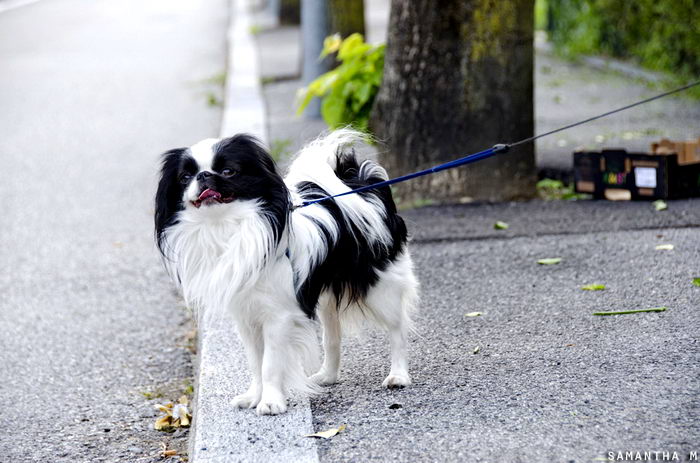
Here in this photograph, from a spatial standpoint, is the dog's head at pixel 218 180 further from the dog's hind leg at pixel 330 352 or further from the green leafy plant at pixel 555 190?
the green leafy plant at pixel 555 190

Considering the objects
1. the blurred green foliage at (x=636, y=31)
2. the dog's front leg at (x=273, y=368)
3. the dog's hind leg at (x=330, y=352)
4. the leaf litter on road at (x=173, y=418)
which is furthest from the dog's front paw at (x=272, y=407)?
the blurred green foliage at (x=636, y=31)

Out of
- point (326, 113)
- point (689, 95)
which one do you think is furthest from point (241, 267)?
point (689, 95)

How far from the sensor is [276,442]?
3645 millimetres

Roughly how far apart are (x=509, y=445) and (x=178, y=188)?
59.0 inches

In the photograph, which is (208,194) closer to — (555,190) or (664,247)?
(664,247)

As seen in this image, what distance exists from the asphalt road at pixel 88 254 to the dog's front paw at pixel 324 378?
0.69 meters

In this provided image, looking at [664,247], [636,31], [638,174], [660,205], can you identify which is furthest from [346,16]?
[664,247]

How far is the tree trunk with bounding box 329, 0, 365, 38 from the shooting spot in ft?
38.8

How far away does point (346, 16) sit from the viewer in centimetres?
1182

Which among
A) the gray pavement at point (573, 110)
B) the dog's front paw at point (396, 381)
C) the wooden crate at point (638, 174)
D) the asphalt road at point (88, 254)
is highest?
the wooden crate at point (638, 174)

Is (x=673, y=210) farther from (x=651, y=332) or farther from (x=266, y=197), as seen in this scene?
(x=266, y=197)

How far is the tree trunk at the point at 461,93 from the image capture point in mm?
7078

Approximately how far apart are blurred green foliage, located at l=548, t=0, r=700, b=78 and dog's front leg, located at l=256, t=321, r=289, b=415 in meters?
9.69

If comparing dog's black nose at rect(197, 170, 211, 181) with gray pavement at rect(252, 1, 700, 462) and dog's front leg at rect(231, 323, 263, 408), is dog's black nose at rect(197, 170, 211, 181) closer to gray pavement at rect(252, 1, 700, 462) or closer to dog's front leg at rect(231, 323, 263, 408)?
dog's front leg at rect(231, 323, 263, 408)
